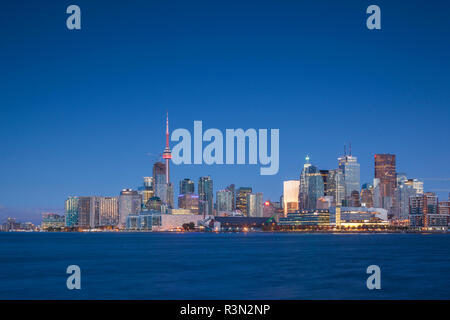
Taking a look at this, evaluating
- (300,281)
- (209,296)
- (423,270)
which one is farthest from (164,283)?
(423,270)

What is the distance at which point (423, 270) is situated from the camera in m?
72.6

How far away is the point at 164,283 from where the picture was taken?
57875 millimetres

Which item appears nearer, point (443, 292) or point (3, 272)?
point (443, 292)

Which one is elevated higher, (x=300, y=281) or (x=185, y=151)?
(x=185, y=151)

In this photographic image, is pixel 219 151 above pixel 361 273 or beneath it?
above
